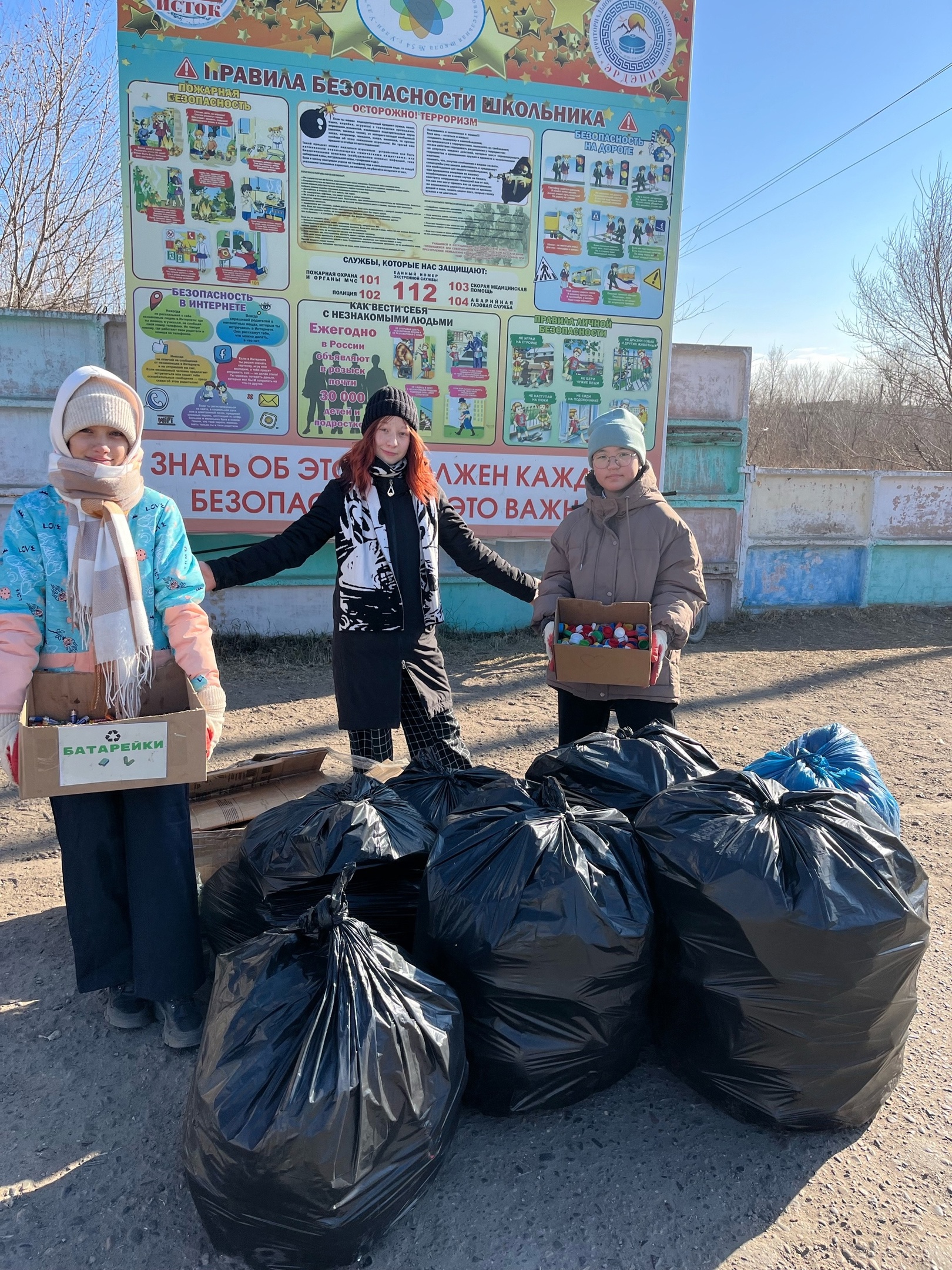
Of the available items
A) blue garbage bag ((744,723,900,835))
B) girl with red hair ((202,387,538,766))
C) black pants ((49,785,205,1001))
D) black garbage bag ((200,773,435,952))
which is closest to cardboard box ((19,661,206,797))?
black pants ((49,785,205,1001))

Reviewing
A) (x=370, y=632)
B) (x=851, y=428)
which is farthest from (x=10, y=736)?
(x=851, y=428)

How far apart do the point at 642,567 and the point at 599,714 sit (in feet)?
1.86

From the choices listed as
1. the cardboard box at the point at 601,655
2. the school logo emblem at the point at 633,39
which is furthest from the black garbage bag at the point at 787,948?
the school logo emblem at the point at 633,39

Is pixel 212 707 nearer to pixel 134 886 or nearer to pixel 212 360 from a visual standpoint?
pixel 134 886

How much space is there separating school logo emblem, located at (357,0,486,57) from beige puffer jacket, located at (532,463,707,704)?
4.24 meters

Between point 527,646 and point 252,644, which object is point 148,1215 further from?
point 527,646

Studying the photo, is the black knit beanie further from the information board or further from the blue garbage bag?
the information board

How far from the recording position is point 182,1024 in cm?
220

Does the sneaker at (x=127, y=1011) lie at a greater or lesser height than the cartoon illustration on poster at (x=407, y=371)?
lesser

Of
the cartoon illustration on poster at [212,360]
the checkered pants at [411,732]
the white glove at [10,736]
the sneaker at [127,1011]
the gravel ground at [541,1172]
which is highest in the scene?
the cartoon illustration on poster at [212,360]

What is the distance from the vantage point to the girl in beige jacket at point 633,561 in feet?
9.36

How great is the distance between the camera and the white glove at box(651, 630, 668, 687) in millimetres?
2762

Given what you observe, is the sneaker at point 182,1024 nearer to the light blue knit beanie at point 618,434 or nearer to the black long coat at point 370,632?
the black long coat at point 370,632

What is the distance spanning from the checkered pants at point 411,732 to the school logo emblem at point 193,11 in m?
4.65
